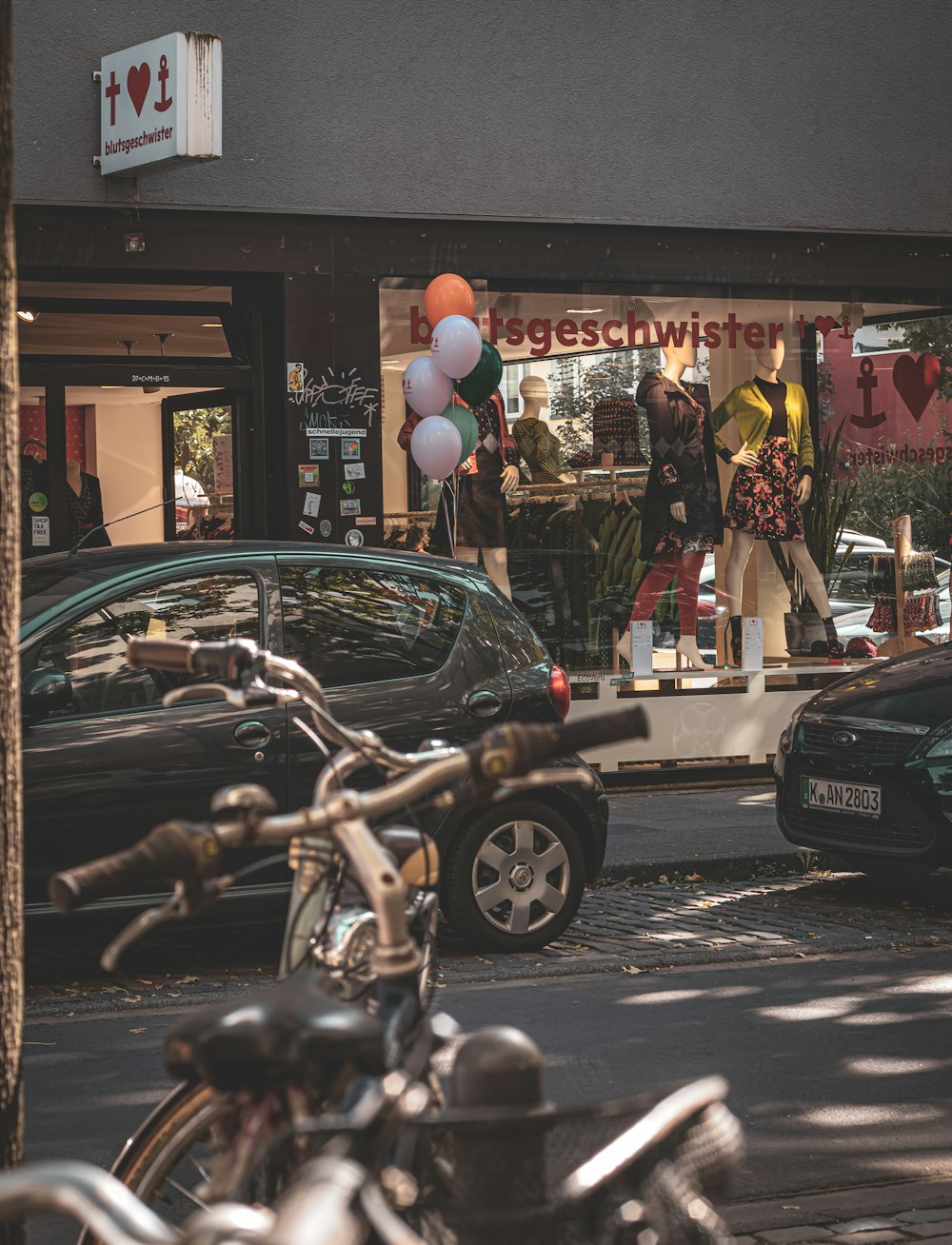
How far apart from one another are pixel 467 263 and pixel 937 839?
592 cm

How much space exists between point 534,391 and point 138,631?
20.7 feet

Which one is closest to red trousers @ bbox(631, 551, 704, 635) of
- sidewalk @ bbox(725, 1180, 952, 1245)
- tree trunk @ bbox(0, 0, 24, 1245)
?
sidewalk @ bbox(725, 1180, 952, 1245)

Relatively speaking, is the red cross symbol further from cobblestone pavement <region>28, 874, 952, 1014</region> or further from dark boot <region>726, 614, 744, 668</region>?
dark boot <region>726, 614, 744, 668</region>

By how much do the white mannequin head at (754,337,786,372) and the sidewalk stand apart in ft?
32.7

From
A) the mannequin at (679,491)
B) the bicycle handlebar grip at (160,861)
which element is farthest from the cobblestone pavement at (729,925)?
the bicycle handlebar grip at (160,861)

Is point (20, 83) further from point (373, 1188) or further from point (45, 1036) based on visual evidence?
point (373, 1188)

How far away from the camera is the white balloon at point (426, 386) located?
11766 mm

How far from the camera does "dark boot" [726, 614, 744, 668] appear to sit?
45.4 feet

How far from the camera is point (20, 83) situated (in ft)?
37.0

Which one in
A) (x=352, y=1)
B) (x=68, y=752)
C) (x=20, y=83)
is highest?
(x=352, y=1)

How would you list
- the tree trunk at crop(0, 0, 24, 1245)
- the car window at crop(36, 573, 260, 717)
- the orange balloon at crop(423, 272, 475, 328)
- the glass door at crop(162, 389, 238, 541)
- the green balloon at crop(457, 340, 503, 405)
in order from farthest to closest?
the glass door at crop(162, 389, 238, 541) → the orange balloon at crop(423, 272, 475, 328) → the green balloon at crop(457, 340, 503, 405) → the car window at crop(36, 573, 260, 717) → the tree trunk at crop(0, 0, 24, 1245)

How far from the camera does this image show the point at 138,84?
11.1 meters

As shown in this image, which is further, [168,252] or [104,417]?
[104,417]

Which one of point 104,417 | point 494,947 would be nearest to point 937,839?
point 494,947
